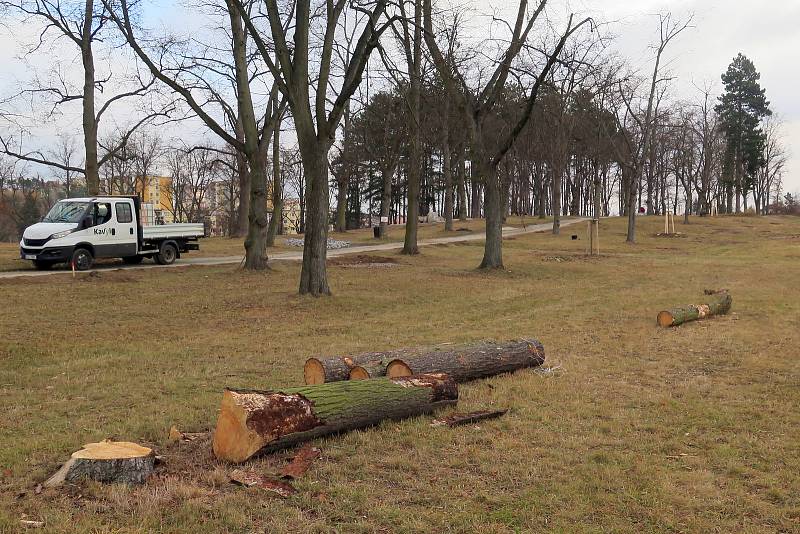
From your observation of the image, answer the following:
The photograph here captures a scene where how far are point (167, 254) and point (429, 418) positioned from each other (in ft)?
58.9

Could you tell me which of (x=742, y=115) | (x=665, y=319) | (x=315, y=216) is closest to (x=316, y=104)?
(x=315, y=216)

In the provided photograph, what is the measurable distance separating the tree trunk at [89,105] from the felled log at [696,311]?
19.6m

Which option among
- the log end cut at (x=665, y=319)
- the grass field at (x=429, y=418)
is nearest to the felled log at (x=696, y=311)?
the log end cut at (x=665, y=319)

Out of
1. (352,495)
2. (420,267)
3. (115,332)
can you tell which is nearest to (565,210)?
(420,267)

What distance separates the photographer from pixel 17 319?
11.6 m

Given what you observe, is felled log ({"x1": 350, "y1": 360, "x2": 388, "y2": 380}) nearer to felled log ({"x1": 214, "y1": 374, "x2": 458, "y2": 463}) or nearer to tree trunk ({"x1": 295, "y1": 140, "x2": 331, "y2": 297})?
felled log ({"x1": 214, "y1": 374, "x2": 458, "y2": 463})

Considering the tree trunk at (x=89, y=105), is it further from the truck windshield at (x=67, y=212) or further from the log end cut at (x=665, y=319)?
the log end cut at (x=665, y=319)

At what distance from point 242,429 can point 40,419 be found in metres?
2.52

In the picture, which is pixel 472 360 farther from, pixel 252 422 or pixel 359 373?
pixel 252 422

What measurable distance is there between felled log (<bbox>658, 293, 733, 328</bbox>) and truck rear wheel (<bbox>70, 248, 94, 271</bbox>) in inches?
629

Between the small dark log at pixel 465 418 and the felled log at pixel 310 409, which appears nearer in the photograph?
the felled log at pixel 310 409

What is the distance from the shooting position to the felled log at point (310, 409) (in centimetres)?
488

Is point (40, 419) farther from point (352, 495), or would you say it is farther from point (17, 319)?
point (17, 319)

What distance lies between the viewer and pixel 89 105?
23250mm
